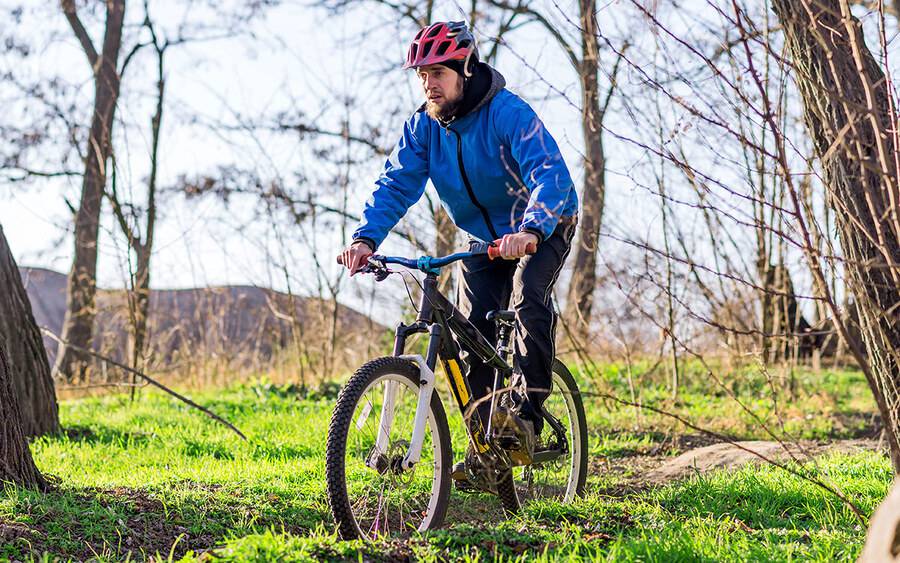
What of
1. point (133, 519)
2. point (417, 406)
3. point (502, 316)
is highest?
point (502, 316)

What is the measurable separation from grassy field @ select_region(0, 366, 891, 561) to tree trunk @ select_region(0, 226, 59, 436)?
7.0 inches

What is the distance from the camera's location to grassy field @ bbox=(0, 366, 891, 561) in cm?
330

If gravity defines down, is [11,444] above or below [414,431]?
below

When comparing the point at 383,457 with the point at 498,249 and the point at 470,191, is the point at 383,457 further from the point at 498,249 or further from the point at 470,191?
the point at 470,191

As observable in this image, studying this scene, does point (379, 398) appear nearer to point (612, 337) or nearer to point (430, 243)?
point (612, 337)

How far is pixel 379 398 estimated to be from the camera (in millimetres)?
3738

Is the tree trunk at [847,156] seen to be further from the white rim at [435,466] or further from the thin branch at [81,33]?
the thin branch at [81,33]

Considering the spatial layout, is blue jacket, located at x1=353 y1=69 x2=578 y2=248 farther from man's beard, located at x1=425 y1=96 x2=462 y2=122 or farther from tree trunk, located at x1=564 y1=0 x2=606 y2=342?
tree trunk, located at x1=564 y1=0 x2=606 y2=342

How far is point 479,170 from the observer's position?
4250mm

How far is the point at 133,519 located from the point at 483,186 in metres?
1.95

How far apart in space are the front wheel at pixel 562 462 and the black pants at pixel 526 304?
1.63 ft

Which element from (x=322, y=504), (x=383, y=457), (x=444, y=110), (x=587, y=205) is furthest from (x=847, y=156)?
(x=587, y=205)

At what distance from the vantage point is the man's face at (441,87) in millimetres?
4141

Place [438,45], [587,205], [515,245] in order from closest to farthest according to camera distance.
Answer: [515,245]
[438,45]
[587,205]
